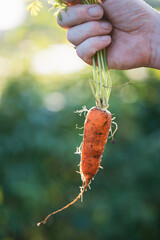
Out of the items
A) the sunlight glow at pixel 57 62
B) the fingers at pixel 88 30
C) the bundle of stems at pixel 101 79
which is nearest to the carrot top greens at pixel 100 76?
the bundle of stems at pixel 101 79

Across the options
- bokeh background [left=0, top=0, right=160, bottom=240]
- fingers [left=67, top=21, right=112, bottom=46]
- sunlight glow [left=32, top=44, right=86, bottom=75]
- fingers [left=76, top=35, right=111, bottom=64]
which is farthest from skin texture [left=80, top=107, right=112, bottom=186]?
sunlight glow [left=32, top=44, right=86, bottom=75]

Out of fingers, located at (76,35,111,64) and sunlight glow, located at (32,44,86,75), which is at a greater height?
fingers, located at (76,35,111,64)

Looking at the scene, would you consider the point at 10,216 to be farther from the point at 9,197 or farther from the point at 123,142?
the point at 123,142

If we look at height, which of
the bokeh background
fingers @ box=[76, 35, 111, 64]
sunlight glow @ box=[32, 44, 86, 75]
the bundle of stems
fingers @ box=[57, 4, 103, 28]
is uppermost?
fingers @ box=[57, 4, 103, 28]

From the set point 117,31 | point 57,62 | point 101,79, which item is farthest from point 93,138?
point 57,62

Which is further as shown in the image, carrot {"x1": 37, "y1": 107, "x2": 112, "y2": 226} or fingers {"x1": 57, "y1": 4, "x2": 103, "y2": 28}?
carrot {"x1": 37, "y1": 107, "x2": 112, "y2": 226}

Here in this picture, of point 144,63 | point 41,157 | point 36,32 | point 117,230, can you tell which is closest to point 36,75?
point 41,157

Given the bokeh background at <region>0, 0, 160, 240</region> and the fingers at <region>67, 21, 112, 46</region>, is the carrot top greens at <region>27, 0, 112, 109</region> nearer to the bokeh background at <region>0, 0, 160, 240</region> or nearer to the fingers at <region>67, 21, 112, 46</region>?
the fingers at <region>67, 21, 112, 46</region>
